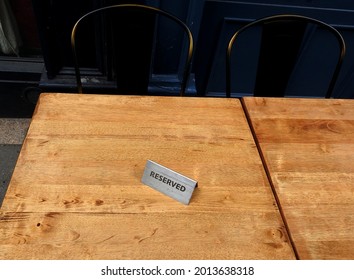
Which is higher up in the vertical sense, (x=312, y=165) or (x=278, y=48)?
(x=278, y=48)

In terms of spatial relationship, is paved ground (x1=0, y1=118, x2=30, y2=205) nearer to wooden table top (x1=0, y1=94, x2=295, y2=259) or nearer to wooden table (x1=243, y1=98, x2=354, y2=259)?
wooden table top (x1=0, y1=94, x2=295, y2=259)

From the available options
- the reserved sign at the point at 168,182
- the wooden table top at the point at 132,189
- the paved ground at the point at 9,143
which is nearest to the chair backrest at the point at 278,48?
the wooden table top at the point at 132,189

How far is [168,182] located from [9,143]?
145 cm

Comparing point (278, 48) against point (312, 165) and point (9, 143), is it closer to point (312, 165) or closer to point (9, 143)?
point (312, 165)

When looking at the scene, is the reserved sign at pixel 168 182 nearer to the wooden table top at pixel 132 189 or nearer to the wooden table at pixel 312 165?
the wooden table top at pixel 132 189

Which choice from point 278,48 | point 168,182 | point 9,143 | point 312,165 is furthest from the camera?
point 9,143

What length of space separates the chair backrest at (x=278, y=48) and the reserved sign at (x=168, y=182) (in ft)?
2.32

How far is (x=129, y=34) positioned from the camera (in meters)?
1.20

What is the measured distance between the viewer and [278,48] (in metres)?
1.29

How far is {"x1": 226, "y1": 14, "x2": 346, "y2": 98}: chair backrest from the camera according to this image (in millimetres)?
1240

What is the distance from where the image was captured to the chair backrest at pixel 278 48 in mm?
1240

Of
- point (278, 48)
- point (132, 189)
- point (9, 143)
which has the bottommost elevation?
point (9, 143)

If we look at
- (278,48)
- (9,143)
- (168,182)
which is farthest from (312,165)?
(9,143)
